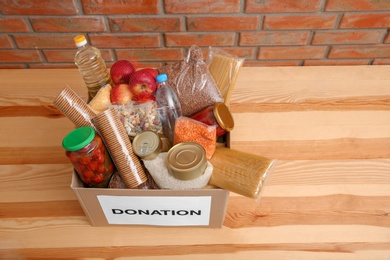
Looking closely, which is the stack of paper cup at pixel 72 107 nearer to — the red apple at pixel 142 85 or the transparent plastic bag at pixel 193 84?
the red apple at pixel 142 85

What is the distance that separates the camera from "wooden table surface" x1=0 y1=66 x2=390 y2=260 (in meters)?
0.88

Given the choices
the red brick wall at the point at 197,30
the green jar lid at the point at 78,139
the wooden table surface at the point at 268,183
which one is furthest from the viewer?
the red brick wall at the point at 197,30

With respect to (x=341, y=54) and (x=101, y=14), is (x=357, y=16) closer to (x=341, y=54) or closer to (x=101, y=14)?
(x=341, y=54)

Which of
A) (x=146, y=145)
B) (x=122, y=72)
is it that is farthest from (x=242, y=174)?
(x=122, y=72)

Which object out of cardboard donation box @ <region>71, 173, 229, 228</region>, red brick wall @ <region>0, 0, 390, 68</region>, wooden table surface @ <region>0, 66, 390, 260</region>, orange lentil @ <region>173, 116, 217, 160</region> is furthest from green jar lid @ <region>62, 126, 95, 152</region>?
red brick wall @ <region>0, 0, 390, 68</region>

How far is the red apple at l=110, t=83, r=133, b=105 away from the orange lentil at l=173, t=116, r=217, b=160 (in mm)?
182

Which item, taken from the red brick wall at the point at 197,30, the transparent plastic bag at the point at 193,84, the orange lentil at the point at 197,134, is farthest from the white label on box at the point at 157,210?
the red brick wall at the point at 197,30

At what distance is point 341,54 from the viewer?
1.36m

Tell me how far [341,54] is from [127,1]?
0.91m

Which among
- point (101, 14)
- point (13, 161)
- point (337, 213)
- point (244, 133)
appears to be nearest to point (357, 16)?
point (244, 133)

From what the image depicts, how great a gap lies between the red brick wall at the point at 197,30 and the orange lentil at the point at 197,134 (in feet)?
1.86

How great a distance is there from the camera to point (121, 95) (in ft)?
2.89

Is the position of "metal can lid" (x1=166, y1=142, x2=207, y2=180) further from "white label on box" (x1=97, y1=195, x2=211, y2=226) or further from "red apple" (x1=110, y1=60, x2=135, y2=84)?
"red apple" (x1=110, y1=60, x2=135, y2=84)

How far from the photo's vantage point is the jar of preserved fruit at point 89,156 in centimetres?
67
